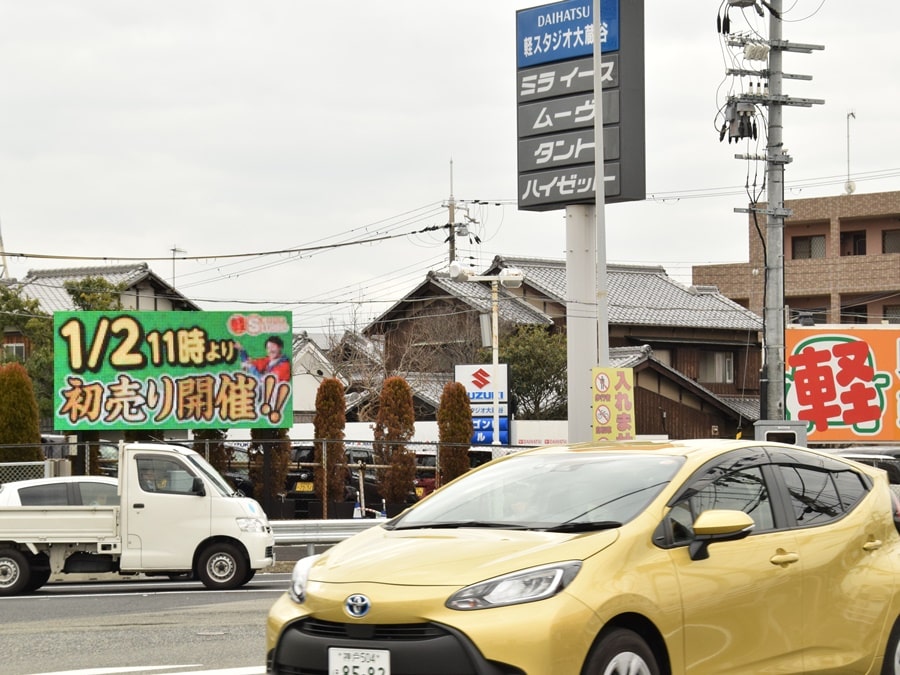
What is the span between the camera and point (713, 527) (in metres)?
6.22

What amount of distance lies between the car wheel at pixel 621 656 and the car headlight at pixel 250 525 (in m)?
12.8

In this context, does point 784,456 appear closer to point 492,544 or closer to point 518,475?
point 518,475

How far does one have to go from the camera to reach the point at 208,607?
14.4m

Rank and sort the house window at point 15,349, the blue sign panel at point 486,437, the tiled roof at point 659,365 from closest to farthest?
the blue sign panel at point 486,437 → the tiled roof at point 659,365 → the house window at point 15,349

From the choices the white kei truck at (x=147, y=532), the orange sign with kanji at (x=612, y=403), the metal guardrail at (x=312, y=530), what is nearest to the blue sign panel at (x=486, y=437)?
the orange sign with kanji at (x=612, y=403)

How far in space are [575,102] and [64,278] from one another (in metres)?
38.8

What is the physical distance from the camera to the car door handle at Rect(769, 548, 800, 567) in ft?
21.9

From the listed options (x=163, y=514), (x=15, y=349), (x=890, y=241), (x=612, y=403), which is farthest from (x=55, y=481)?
(x=890, y=241)

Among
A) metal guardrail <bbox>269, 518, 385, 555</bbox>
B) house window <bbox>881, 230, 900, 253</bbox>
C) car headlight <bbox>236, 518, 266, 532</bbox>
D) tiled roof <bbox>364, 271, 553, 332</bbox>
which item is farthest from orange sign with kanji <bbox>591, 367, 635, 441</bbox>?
house window <bbox>881, 230, 900, 253</bbox>

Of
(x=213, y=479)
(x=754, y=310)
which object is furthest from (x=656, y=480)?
(x=754, y=310)

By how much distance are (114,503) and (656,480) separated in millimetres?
13626

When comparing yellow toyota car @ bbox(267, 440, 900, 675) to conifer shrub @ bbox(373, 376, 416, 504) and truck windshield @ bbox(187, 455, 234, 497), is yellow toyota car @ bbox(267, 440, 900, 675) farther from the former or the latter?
conifer shrub @ bbox(373, 376, 416, 504)

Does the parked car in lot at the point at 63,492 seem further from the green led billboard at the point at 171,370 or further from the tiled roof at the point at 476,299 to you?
the tiled roof at the point at 476,299

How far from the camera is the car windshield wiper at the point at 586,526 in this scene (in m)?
6.09
